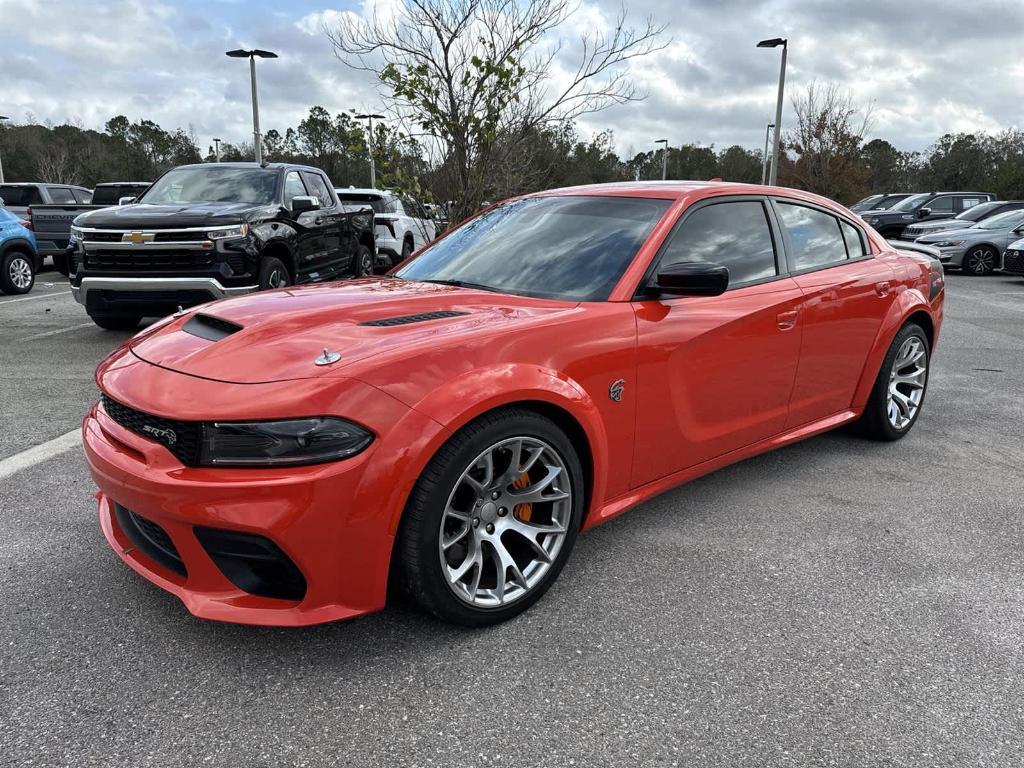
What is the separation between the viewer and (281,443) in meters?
2.17

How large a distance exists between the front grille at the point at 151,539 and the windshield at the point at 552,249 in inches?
62.9

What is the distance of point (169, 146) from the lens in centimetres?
6406

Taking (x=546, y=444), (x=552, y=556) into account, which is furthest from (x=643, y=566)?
(x=546, y=444)

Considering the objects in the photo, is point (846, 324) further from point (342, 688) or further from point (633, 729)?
point (342, 688)

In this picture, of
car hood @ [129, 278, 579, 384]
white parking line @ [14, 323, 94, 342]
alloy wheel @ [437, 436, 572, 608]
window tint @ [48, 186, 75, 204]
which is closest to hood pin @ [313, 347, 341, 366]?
car hood @ [129, 278, 579, 384]

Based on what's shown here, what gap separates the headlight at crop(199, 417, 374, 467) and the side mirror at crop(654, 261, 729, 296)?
142 cm

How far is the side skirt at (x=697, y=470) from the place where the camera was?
297cm

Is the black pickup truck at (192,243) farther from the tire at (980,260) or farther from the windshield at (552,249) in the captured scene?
the tire at (980,260)

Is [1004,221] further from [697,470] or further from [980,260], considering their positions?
[697,470]

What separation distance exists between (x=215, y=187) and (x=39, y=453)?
495 centimetres

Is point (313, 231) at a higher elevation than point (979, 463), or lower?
higher

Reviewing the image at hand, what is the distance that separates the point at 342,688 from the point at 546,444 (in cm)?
100

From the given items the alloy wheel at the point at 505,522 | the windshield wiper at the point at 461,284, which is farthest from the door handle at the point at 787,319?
the alloy wheel at the point at 505,522

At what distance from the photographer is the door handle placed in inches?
138
